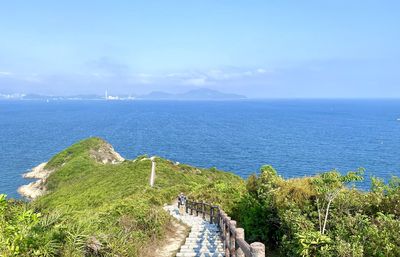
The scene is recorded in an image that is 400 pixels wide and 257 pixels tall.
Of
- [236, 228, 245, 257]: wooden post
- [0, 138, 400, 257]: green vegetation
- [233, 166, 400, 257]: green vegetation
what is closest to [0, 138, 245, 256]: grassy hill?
[0, 138, 400, 257]: green vegetation

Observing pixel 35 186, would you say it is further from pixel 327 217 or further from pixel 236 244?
pixel 327 217

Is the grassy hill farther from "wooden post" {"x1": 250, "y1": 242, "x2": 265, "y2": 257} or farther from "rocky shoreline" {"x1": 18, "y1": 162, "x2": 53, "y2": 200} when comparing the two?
"wooden post" {"x1": 250, "y1": 242, "x2": 265, "y2": 257}

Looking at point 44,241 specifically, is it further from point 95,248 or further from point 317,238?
point 317,238

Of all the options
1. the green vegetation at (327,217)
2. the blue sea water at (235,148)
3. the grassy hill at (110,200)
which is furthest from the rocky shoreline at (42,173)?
the green vegetation at (327,217)

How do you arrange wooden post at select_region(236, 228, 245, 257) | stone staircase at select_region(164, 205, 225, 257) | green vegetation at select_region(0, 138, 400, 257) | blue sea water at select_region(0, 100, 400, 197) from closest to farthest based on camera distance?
wooden post at select_region(236, 228, 245, 257)
green vegetation at select_region(0, 138, 400, 257)
stone staircase at select_region(164, 205, 225, 257)
blue sea water at select_region(0, 100, 400, 197)

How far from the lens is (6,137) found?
103m

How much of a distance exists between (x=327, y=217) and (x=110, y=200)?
23431 millimetres

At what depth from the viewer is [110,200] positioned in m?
29.5

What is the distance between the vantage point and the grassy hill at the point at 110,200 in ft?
28.5

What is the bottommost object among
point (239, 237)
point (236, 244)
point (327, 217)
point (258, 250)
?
point (236, 244)

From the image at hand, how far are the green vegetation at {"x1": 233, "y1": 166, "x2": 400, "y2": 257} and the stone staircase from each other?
155cm

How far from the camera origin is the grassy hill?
868cm

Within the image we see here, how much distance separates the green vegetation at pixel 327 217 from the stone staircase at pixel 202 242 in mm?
1547

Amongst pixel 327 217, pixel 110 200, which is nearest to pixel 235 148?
pixel 110 200
